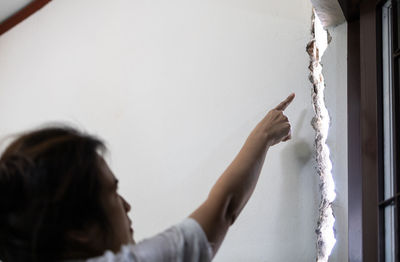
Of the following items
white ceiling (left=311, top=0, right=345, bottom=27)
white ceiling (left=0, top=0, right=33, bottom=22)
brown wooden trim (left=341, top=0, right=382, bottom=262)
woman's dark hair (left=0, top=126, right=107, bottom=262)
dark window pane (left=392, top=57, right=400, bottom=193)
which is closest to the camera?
woman's dark hair (left=0, top=126, right=107, bottom=262)

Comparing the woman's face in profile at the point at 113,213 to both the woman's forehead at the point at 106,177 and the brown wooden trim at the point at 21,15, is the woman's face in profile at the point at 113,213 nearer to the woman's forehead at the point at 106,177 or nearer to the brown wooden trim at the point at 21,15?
the woman's forehead at the point at 106,177

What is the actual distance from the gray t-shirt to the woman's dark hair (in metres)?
0.08

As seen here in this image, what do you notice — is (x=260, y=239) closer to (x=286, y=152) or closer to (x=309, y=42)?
(x=286, y=152)

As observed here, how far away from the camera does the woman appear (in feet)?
2.54

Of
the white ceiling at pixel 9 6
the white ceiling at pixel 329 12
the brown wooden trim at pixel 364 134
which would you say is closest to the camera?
the brown wooden trim at pixel 364 134

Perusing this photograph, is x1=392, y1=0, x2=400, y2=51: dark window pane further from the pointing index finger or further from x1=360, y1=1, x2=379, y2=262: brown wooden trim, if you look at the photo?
the pointing index finger

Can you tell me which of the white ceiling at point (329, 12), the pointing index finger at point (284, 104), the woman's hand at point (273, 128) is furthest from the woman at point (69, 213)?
the white ceiling at point (329, 12)

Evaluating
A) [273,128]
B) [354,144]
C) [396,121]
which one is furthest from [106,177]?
[354,144]

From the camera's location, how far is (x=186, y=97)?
1954 mm

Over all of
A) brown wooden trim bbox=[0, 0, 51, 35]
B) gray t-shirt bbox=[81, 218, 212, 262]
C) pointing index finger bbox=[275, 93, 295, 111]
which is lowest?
gray t-shirt bbox=[81, 218, 212, 262]

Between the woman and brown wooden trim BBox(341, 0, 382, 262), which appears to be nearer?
the woman

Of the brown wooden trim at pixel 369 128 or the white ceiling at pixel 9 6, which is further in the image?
the white ceiling at pixel 9 6

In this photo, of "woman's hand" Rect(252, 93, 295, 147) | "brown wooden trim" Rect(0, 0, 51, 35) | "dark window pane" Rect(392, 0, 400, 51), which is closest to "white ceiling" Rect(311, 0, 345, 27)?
"dark window pane" Rect(392, 0, 400, 51)

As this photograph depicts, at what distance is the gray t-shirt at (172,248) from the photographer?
2.55 feet
